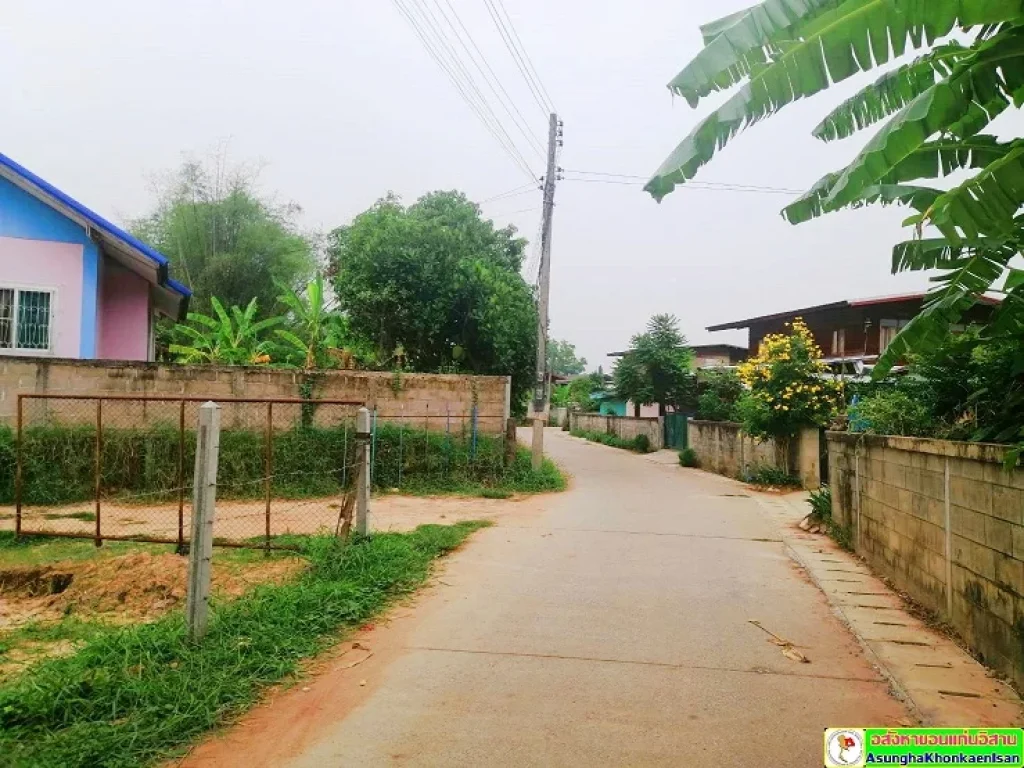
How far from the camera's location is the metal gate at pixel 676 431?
2789 cm

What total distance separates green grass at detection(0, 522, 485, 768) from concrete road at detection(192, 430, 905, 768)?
1.28ft

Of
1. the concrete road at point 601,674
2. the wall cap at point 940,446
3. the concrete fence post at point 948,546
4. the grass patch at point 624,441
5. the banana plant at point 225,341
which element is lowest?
the grass patch at point 624,441

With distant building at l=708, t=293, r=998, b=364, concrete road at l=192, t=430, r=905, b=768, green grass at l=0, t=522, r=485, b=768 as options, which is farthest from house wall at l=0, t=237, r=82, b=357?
distant building at l=708, t=293, r=998, b=364

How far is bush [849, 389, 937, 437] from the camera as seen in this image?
707cm

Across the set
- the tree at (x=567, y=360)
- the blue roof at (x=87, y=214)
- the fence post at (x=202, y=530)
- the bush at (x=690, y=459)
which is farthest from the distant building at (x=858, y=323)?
the tree at (x=567, y=360)

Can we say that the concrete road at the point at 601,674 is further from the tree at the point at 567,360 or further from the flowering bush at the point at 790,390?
the tree at the point at 567,360

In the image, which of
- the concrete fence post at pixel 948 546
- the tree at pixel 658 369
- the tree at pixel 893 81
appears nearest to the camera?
the tree at pixel 893 81

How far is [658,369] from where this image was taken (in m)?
27.8

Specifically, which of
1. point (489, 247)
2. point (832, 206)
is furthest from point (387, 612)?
point (489, 247)

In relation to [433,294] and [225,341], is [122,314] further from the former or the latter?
[433,294]

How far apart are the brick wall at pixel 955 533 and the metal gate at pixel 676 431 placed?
1961cm

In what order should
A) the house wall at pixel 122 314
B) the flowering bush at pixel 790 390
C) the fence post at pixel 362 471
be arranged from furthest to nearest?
the flowering bush at pixel 790 390, the house wall at pixel 122 314, the fence post at pixel 362 471

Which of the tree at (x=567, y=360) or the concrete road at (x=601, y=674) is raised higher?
the tree at (x=567, y=360)

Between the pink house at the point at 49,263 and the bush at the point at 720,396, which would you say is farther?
the bush at the point at 720,396
